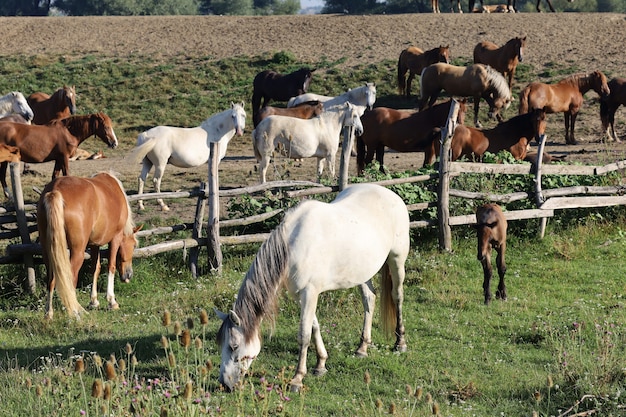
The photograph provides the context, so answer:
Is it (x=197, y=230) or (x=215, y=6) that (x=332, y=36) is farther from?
(x=215, y=6)

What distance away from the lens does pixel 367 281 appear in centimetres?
743

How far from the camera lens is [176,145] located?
14.1 m

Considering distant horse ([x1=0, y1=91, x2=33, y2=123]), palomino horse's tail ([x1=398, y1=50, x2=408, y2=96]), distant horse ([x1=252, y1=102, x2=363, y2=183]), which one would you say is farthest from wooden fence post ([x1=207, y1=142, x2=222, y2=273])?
palomino horse's tail ([x1=398, y1=50, x2=408, y2=96])

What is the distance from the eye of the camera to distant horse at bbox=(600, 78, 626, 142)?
18984 millimetres

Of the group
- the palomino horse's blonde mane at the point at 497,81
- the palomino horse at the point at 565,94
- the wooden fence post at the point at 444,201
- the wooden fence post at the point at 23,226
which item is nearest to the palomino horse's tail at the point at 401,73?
the palomino horse's blonde mane at the point at 497,81

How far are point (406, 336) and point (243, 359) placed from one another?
219cm

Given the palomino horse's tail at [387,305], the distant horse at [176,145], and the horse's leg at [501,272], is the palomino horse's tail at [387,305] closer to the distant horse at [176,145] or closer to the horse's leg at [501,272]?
the horse's leg at [501,272]

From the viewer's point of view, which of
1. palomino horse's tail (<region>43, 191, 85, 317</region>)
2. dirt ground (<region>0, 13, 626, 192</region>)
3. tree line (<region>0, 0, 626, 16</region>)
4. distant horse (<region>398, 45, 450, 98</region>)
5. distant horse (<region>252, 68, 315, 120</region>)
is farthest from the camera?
tree line (<region>0, 0, 626, 16</region>)

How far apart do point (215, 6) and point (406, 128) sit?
163 ft

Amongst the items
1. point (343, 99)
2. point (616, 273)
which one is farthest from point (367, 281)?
point (343, 99)

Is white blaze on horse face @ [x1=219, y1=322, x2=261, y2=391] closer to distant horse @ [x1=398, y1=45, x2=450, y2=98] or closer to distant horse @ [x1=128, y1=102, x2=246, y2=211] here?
distant horse @ [x1=128, y1=102, x2=246, y2=211]

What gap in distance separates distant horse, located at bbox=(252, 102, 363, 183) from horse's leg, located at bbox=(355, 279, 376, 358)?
6.93m

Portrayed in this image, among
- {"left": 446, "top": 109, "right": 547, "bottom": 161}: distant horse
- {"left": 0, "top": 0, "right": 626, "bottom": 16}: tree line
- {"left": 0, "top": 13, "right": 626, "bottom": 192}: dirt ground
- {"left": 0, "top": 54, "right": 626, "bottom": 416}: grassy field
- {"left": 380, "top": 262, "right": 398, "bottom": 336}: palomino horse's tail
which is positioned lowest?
{"left": 0, "top": 54, "right": 626, "bottom": 416}: grassy field

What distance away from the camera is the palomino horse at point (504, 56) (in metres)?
22.3
